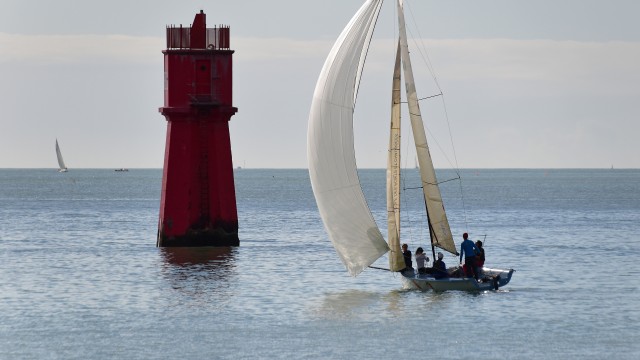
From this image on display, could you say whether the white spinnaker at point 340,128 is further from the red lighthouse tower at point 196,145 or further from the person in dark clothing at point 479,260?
the red lighthouse tower at point 196,145

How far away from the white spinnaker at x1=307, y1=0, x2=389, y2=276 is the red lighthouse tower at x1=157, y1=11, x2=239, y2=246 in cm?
1247

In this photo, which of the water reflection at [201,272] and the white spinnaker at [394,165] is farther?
the water reflection at [201,272]

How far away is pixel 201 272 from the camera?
159 feet

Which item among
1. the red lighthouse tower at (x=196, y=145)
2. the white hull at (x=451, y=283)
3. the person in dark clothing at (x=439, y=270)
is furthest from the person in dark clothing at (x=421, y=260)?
the red lighthouse tower at (x=196, y=145)

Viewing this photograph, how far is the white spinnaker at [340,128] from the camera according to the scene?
39500 mm

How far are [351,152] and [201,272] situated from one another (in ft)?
35.7

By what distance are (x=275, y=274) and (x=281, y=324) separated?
12.7m

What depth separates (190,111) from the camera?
51.9 m

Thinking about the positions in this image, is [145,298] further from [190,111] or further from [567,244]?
[567,244]

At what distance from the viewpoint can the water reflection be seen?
4275 cm

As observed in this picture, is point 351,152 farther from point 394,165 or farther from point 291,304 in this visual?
point 291,304

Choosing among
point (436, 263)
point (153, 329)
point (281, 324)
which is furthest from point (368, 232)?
point (153, 329)

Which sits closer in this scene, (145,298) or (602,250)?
(145,298)

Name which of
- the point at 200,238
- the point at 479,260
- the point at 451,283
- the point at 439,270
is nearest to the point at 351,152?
the point at 439,270
